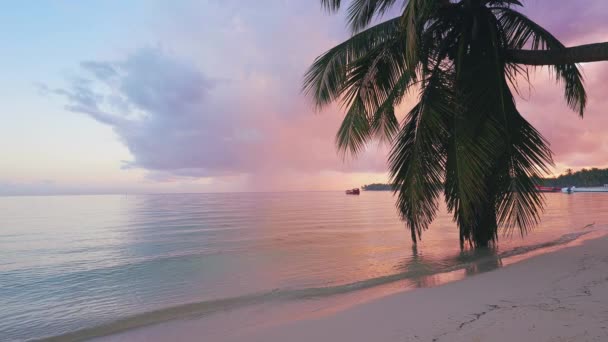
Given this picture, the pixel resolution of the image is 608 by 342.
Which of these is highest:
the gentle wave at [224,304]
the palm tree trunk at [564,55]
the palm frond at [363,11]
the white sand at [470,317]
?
the palm frond at [363,11]

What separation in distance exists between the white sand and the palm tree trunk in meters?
3.74

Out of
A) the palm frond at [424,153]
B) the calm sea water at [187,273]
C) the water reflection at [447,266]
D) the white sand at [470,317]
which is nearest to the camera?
the white sand at [470,317]

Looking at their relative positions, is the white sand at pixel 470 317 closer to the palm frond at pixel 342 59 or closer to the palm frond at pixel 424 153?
the palm frond at pixel 424 153

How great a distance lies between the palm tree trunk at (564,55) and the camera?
6.00 metres

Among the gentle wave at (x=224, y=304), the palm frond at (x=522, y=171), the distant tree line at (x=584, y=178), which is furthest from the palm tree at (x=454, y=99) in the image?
the distant tree line at (x=584, y=178)

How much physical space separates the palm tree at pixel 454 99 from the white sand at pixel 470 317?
1793 millimetres

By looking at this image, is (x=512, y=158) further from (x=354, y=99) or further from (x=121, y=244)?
(x=121, y=244)

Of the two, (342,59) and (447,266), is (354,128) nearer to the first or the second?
(342,59)

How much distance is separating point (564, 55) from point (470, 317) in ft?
18.4

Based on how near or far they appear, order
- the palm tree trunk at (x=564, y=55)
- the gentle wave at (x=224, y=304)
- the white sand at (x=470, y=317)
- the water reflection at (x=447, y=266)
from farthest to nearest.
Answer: the water reflection at (x=447, y=266)
the palm tree trunk at (x=564, y=55)
the gentle wave at (x=224, y=304)
the white sand at (x=470, y=317)

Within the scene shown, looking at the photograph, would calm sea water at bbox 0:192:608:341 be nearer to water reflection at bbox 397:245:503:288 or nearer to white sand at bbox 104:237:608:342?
water reflection at bbox 397:245:503:288

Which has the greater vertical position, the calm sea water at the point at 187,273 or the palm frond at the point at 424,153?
the palm frond at the point at 424,153

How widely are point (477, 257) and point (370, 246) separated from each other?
411 centimetres

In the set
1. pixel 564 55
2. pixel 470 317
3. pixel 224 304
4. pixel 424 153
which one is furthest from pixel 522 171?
pixel 224 304
